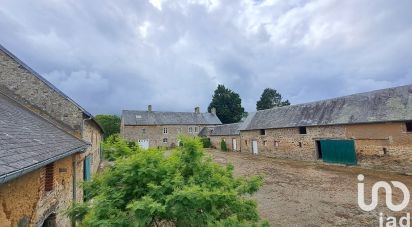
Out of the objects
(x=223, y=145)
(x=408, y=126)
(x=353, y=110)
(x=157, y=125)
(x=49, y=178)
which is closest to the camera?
(x=49, y=178)

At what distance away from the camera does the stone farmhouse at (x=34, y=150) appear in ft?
12.4

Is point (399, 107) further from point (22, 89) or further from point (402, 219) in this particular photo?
point (22, 89)

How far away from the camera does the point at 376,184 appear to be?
12.4 meters

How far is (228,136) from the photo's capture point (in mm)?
37375

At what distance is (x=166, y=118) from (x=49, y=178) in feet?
131

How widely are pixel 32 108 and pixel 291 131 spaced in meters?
20.6

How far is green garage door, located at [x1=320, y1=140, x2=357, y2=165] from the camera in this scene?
60.2 feet

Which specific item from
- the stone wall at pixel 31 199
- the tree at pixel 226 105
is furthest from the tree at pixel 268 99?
the stone wall at pixel 31 199

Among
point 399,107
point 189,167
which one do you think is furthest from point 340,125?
point 189,167

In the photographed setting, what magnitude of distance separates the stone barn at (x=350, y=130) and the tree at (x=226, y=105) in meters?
28.6

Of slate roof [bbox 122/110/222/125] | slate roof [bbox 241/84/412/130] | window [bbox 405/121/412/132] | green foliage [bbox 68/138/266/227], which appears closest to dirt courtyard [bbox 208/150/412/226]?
green foliage [bbox 68/138/266/227]

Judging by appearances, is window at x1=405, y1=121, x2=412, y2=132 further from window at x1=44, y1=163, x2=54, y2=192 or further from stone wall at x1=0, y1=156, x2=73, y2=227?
window at x1=44, y1=163, x2=54, y2=192

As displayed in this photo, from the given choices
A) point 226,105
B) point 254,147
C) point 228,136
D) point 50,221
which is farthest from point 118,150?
point 226,105

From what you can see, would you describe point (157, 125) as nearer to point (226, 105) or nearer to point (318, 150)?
point (226, 105)
